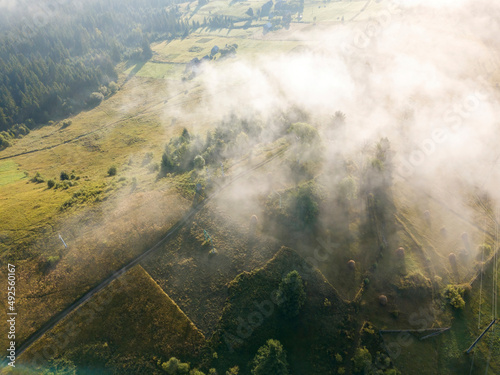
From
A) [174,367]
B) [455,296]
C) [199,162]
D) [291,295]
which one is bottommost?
[455,296]

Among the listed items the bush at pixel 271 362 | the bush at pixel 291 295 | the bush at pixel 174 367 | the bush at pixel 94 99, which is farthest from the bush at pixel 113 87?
the bush at pixel 271 362

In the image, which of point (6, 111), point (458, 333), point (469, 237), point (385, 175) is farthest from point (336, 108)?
point (6, 111)

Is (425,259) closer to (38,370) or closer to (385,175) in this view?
(385,175)

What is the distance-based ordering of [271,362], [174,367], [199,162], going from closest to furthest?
[271,362]
[174,367]
[199,162]

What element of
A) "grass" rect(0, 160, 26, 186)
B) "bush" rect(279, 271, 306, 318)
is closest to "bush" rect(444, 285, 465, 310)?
"bush" rect(279, 271, 306, 318)

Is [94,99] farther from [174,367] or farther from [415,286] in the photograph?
[415,286]

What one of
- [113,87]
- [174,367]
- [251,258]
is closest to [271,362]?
[174,367]
